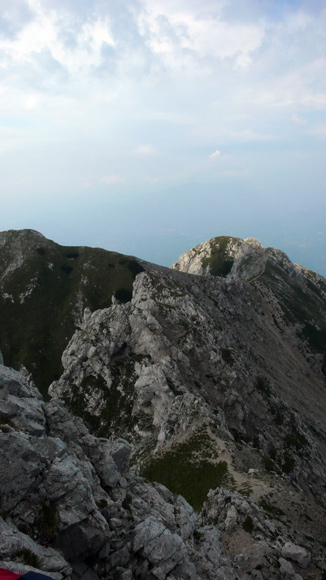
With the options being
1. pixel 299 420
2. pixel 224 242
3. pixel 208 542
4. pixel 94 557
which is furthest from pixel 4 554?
pixel 224 242

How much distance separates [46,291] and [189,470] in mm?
81417

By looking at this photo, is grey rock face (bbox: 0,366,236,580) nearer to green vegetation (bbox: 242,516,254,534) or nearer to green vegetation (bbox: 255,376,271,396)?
green vegetation (bbox: 242,516,254,534)

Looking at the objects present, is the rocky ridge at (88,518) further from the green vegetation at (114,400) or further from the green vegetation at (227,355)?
the green vegetation at (227,355)

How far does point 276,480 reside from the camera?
35.2 metres

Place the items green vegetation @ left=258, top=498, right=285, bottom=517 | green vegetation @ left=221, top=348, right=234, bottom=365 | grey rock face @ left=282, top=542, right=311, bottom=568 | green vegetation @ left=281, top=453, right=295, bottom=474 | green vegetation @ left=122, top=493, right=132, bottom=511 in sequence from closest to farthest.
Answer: green vegetation @ left=122, top=493, right=132, bottom=511 < grey rock face @ left=282, top=542, right=311, bottom=568 < green vegetation @ left=258, top=498, right=285, bottom=517 < green vegetation @ left=281, top=453, right=295, bottom=474 < green vegetation @ left=221, top=348, right=234, bottom=365

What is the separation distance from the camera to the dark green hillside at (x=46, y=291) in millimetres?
92062

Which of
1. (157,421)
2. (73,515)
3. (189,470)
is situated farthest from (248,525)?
(157,421)

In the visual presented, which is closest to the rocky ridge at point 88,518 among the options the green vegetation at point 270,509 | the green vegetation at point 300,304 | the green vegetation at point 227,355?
the green vegetation at point 270,509

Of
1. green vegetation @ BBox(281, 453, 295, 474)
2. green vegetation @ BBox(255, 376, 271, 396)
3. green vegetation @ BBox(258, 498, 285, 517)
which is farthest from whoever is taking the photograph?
green vegetation @ BBox(255, 376, 271, 396)

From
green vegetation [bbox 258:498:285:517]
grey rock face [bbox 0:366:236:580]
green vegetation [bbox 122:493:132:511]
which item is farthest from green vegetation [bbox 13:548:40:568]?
green vegetation [bbox 258:498:285:517]

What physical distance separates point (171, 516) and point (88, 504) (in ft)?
29.6

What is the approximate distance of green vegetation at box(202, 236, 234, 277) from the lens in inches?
6526

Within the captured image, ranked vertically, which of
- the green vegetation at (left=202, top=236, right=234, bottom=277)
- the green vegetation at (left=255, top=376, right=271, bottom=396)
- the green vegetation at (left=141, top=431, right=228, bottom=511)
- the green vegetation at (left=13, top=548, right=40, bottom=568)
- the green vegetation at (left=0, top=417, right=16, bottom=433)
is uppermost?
the green vegetation at (left=202, top=236, right=234, bottom=277)

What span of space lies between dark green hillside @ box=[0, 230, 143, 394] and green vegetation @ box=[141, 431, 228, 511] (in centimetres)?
5024
